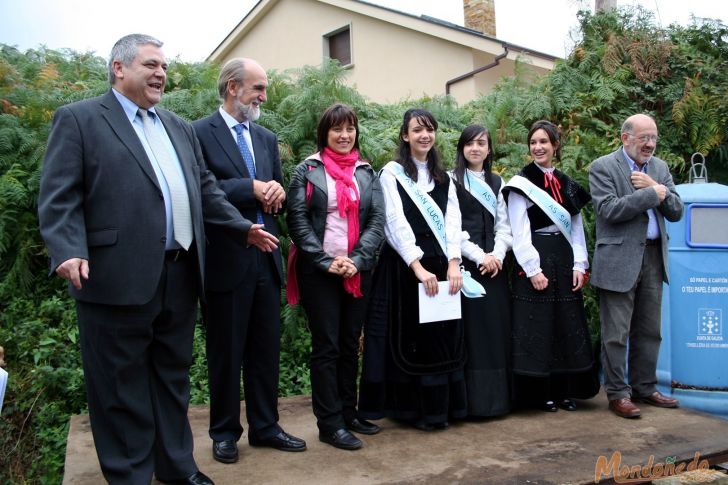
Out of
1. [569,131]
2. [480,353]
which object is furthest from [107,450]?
[569,131]

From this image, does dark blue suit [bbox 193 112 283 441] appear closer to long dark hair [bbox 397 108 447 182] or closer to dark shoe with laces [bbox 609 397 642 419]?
long dark hair [bbox 397 108 447 182]

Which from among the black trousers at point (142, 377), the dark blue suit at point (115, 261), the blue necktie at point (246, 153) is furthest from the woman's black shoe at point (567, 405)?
the dark blue suit at point (115, 261)

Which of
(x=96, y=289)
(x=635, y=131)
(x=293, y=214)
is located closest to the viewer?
(x=96, y=289)

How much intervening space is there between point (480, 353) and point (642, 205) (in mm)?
1446

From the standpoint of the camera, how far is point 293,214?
145 inches

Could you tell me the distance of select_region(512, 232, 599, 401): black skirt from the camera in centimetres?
436

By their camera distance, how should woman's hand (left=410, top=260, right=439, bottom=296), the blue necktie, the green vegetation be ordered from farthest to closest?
the green vegetation < woman's hand (left=410, top=260, right=439, bottom=296) < the blue necktie

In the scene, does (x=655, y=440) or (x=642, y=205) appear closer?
(x=655, y=440)

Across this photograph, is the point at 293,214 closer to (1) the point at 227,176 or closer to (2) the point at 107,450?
(1) the point at 227,176

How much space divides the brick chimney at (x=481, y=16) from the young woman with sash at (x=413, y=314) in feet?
36.4

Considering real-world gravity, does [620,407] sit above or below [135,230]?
below

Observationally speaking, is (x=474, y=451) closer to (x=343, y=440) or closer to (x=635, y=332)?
(x=343, y=440)

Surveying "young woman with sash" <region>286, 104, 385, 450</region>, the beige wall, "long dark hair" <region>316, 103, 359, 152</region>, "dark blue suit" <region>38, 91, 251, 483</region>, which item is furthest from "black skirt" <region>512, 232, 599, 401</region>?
the beige wall

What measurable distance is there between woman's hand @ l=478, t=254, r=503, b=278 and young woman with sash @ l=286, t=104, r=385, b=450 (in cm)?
81
